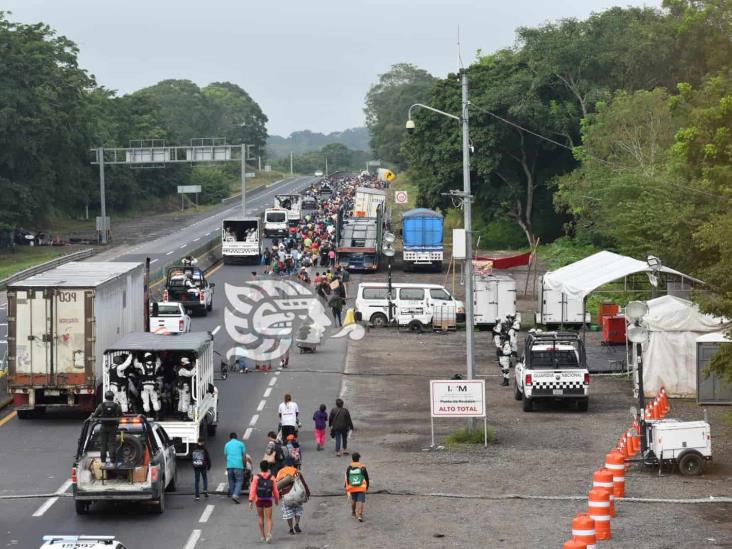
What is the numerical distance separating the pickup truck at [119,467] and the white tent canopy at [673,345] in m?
17.8

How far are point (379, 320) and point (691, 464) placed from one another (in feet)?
95.7

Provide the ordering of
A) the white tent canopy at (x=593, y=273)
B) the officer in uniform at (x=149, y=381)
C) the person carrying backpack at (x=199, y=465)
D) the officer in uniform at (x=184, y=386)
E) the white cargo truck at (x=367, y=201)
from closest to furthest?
the person carrying backpack at (x=199, y=465) → the officer in uniform at (x=149, y=381) → the officer in uniform at (x=184, y=386) → the white tent canopy at (x=593, y=273) → the white cargo truck at (x=367, y=201)

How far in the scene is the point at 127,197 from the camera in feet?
447

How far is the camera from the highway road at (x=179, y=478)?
72.6 feet

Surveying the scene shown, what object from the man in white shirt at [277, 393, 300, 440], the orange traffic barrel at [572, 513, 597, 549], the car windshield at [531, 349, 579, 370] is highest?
the car windshield at [531, 349, 579, 370]

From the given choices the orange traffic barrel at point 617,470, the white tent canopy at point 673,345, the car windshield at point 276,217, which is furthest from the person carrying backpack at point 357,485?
the car windshield at point 276,217

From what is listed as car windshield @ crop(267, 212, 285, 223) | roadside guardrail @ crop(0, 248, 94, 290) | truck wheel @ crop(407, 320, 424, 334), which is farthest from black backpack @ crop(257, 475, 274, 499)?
car windshield @ crop(267, 212, 285, 223)

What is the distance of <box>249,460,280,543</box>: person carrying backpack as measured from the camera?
21.4 meters

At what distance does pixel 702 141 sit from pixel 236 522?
99.1ft

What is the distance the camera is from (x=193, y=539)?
21.7 meters

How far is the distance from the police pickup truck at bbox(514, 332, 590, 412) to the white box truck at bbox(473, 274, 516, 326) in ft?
54.2

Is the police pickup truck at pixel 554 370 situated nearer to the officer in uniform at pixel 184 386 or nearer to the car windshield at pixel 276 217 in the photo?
the officer in uniform at pixel 184 386

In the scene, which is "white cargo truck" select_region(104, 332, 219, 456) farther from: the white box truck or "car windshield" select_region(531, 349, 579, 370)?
the white box truck

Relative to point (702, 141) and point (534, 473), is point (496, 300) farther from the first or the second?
point (534, 473)
